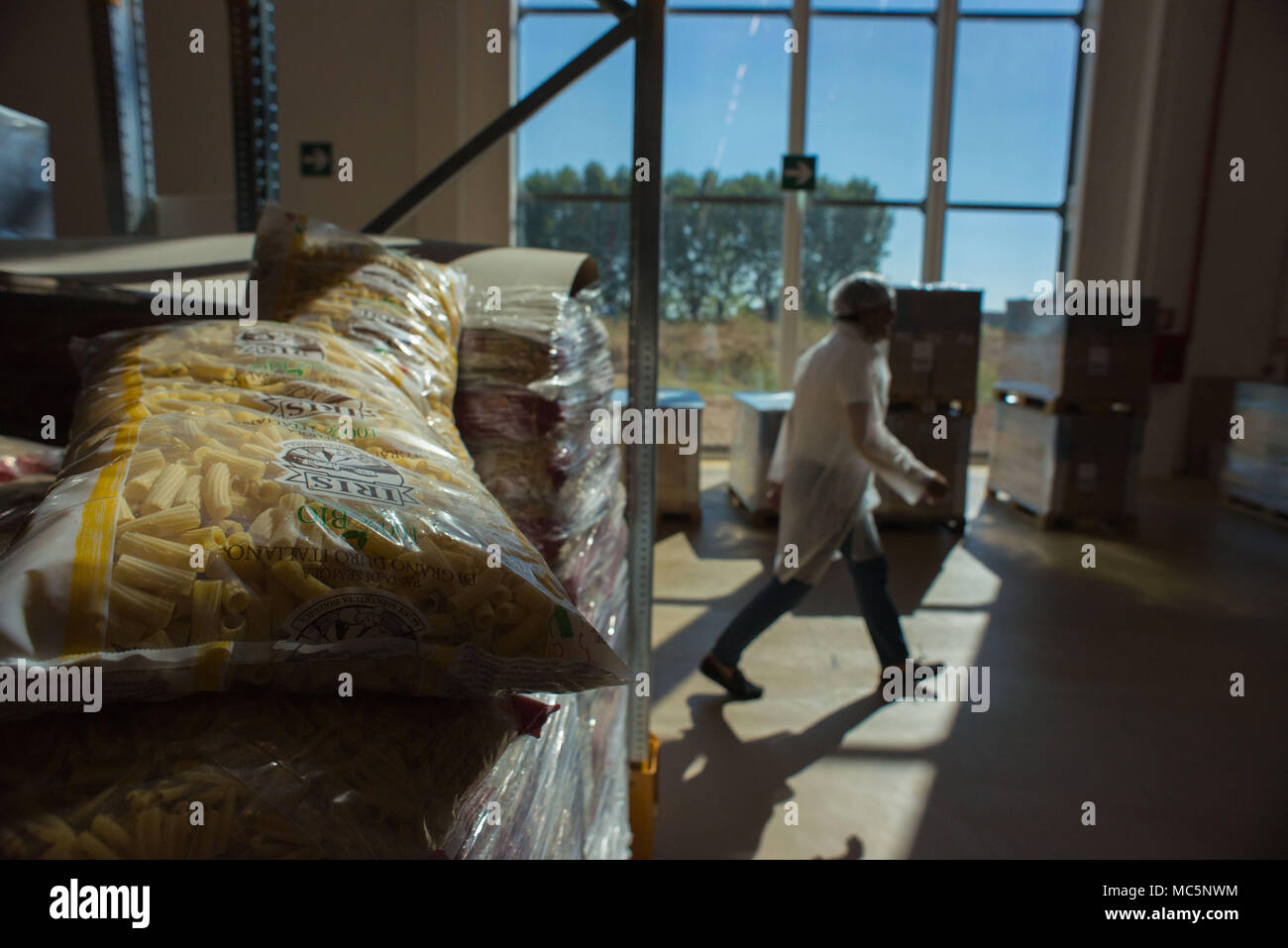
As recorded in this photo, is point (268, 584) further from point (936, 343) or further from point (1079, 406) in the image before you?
point (1079, 406)

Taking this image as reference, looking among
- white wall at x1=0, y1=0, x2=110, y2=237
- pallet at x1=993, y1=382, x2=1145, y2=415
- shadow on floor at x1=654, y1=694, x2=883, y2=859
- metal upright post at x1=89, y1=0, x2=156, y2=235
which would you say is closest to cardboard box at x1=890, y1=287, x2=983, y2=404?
pallet at x1=993, y1=382, x2=1145, y2=415

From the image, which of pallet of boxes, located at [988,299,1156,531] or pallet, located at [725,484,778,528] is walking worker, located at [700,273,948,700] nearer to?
pallet, located at [725,484,778,528]

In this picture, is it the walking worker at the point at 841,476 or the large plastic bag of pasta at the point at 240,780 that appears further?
the walking worker at the point at 841,476

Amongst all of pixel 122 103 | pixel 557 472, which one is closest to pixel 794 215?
pixel 122 103

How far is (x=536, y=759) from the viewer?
1.16 meters

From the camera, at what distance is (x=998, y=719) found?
343 cm

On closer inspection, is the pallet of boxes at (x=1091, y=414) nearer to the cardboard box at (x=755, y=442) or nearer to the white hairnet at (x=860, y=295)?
the cardboard box at (x=755, y=442)

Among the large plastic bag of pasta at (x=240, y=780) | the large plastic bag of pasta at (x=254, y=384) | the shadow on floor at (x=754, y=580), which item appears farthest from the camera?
the shadow on floor at (x=754, y=580)

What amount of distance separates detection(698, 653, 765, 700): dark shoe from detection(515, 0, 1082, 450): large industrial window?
17.8 feet

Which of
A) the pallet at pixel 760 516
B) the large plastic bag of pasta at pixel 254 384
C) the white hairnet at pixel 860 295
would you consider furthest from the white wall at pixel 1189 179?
the large plastic bag of pasta at pixel 254 384

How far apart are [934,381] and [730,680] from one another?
11.9 ft

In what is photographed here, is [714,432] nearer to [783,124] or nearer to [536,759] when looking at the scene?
[783,124]

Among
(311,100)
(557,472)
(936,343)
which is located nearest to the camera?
(557,472)

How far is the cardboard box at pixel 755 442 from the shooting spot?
244 inches
